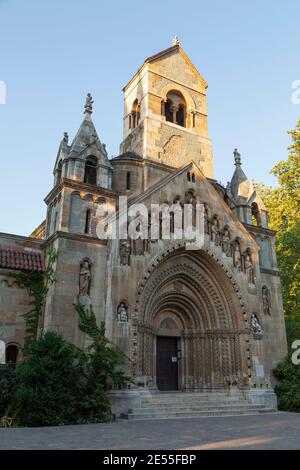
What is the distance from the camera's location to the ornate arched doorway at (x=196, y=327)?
763 inches

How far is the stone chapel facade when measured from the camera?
16.8 m

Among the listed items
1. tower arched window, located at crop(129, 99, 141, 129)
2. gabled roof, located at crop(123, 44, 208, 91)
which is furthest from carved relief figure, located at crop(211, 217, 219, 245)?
gabled roof, located at crop(123, 44, 208, 91)

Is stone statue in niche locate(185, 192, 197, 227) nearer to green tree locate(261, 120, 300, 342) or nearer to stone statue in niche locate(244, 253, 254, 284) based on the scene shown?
stone statue in niche locate(244, 253, 254, 284)

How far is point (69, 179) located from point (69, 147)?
328 centimetres

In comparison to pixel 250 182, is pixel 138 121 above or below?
above

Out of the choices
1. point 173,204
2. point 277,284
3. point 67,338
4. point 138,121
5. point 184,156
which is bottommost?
point 67,338

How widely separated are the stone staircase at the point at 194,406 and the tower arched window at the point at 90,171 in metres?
11.2

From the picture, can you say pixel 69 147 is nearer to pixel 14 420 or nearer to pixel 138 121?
pixel 138 121

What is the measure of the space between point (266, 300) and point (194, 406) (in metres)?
8.63

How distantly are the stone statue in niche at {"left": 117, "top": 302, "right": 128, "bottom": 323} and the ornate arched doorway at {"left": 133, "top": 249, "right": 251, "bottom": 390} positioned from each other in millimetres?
2307

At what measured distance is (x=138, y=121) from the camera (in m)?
27.2
